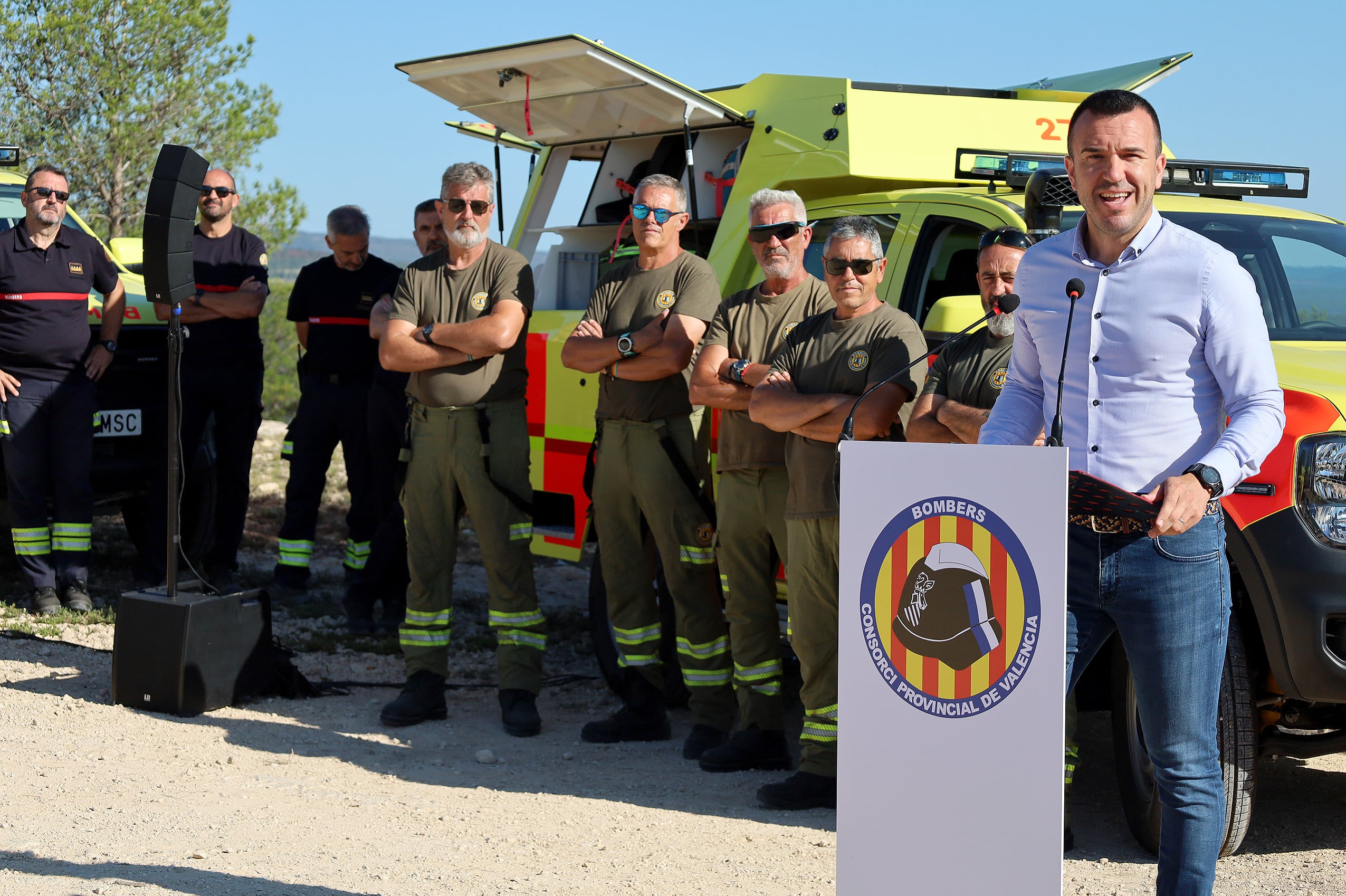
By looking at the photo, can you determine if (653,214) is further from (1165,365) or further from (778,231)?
(1165,365)

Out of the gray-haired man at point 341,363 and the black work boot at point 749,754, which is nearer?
the black work boot at point 749,754

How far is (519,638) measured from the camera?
6145 millimetres

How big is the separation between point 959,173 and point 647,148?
2323 millimetres

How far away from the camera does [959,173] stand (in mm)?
5758

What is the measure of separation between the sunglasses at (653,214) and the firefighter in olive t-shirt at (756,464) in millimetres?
417

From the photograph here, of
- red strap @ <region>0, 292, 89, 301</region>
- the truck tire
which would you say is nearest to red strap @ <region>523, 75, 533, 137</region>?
red strap @ <region>0, 292, 89, 301</region>

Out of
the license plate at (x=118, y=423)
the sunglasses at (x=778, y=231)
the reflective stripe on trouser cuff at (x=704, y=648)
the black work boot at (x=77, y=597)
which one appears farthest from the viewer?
the license plate at (x=118, y=423)

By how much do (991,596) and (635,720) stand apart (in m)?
3.34

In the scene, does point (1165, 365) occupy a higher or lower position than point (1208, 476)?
higher

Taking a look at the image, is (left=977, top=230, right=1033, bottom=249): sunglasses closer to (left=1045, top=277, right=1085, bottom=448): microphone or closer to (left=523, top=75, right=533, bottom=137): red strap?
(left=1045, top=277, right=1085, bottom=448): microphone

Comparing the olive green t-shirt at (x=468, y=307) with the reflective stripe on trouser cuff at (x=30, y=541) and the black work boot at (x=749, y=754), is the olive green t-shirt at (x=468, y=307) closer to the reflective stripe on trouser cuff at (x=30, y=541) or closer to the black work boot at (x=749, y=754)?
the black work boot at (x=749, y=754)

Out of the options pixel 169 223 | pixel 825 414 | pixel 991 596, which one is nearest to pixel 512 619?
pixel 825 414

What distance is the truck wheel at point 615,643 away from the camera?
6.43 m

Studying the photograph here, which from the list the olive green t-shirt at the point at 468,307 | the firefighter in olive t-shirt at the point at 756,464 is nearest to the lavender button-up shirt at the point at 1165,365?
the firefighter in olive t-shirt at the point at 756,464
